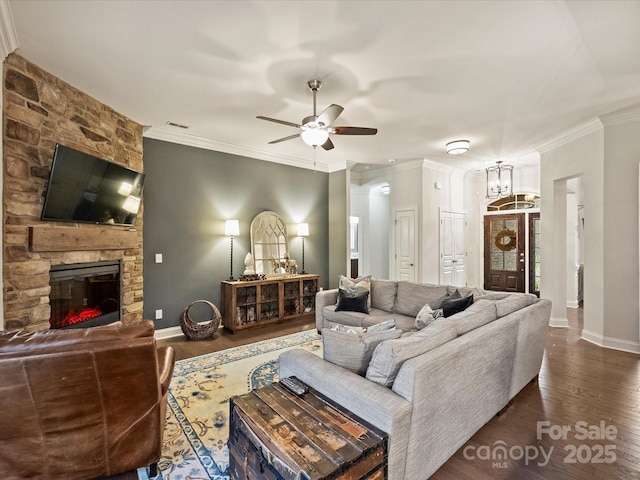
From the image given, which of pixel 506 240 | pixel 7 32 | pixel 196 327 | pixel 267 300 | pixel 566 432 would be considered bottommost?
pixel 566 432

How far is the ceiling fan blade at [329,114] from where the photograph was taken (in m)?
2.66

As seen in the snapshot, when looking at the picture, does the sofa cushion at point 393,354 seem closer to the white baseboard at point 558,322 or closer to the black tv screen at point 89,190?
the black tv screen at point 89,190

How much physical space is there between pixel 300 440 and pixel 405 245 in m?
5.52

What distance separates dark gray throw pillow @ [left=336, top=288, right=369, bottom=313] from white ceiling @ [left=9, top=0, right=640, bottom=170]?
222cm

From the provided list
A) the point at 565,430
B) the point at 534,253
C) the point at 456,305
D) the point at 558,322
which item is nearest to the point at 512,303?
the point at 456,305

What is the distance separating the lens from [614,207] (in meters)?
3.92

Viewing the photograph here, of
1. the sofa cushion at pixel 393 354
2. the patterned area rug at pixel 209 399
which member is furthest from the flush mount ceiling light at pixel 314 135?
the patterned area rug at pixel 209 399

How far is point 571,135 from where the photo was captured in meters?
4.45

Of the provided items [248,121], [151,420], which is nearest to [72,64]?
[248,121]

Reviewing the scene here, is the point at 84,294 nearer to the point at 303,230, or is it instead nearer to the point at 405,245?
the point at 303,230

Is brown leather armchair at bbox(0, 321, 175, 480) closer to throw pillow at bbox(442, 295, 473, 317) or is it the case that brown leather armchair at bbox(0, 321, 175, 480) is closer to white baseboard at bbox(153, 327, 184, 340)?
throw pillow at bbox(442, 295, 473, 317)

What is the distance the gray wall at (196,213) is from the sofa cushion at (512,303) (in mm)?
3786

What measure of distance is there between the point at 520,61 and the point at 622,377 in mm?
3142

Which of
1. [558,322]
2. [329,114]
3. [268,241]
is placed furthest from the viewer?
[268,241]
